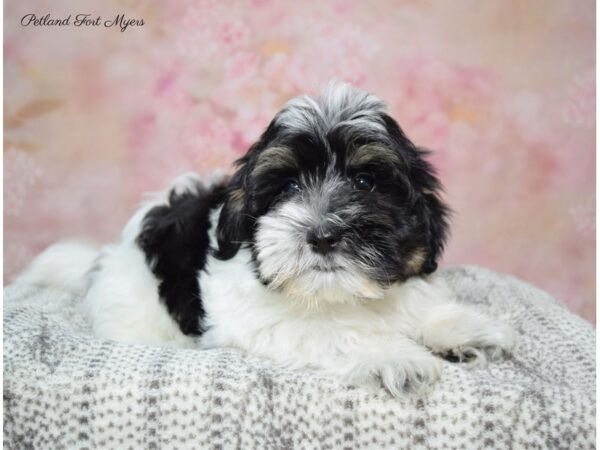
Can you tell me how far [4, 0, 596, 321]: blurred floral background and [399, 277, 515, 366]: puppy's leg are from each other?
5.66 ft

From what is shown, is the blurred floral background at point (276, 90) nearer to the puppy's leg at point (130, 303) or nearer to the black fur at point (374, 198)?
the puppy's leg at point (130, 303)

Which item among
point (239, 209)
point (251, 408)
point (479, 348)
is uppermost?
point (239, 209)

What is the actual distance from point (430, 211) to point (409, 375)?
0.66m

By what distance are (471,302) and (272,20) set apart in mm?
2111

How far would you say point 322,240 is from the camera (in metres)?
2.02

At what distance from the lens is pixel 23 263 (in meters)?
4.33

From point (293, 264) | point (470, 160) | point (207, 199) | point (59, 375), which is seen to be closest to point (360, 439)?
point (293, 264)

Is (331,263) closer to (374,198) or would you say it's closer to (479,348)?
(374,198)

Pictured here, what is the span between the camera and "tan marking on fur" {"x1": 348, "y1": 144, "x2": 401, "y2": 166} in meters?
2.21

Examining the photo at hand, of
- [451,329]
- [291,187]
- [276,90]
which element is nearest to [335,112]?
[291,187]

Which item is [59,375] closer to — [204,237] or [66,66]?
[204,237]

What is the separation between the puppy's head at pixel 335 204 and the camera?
2057mm

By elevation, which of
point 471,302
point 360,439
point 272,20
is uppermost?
point 272,20

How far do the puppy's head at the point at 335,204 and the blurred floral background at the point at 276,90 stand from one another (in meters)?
1.72
